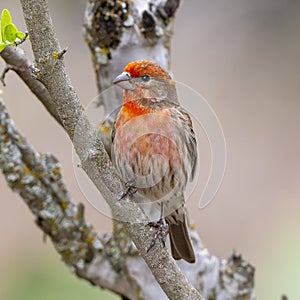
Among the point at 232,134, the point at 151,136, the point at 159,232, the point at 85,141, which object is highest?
the point at 232,134

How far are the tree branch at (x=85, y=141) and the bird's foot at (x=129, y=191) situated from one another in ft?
0.08

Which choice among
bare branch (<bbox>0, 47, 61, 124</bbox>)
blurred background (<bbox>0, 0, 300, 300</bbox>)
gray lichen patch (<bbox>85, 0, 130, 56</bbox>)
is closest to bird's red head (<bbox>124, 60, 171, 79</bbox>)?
gray lichen patch (<bbox>85, 0, 130, 56</bbox>)

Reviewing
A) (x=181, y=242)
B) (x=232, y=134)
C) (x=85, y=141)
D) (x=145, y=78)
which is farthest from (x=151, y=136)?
(x=232, y=134)

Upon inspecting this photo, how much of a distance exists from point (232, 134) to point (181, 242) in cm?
449

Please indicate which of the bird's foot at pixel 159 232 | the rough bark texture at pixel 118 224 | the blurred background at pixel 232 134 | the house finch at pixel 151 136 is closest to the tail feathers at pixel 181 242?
the house finch at pixel 151 136

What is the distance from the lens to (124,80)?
3070 mm

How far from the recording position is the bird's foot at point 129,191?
245 centimetres

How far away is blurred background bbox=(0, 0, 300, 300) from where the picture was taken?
550cm

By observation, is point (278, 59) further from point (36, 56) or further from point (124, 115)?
point (36, 56)

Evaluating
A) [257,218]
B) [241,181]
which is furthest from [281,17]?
[257,218]

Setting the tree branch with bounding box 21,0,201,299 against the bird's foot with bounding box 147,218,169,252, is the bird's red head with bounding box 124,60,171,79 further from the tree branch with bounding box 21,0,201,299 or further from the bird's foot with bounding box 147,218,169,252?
the tree branch with bounding box 21,0,201,299

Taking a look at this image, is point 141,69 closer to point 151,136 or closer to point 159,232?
point 151,136

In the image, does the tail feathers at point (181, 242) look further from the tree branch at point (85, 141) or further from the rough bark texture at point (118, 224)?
the tree branch at point (85, 141)

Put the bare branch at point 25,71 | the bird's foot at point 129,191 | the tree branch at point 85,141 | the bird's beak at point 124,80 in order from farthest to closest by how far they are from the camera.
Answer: the bird's beak at point 124,80 < the bare branch at point 25,71 < the bird's foot at point 129,191 < the tree branch at point 85,141
